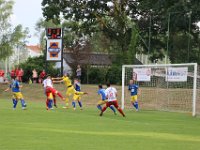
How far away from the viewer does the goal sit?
106 ft

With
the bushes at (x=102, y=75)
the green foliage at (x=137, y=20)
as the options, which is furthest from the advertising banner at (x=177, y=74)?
the bushes at (x=102, y=75)

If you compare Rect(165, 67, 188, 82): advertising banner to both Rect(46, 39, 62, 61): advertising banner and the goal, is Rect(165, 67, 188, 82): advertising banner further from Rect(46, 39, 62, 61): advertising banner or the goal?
Rect(46, 39, 62, 61): advertising banner

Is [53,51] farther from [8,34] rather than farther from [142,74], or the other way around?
[8,34]

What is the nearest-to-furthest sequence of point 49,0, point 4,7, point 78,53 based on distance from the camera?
point 49,0 → point 78,53 → point 4,7

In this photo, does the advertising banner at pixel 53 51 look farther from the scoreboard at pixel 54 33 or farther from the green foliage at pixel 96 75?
the green foliage at pixel 96 75

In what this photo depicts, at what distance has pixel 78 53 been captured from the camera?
66.8 m

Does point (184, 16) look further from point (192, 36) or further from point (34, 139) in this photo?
point (34, 139)

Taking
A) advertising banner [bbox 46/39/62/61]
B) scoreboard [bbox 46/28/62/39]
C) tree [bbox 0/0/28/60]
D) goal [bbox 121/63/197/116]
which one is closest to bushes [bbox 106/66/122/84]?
advertising banner [bbox 46/39/62/61]

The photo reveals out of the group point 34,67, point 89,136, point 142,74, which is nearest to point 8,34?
point 34,67

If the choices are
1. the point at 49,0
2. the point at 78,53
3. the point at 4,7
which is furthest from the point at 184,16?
the point at 4,7

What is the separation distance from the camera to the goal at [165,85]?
106 ft

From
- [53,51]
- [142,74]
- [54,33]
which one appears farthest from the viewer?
[53,51]

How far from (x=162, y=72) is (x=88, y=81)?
21378mm

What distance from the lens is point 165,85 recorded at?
34.6 meters
